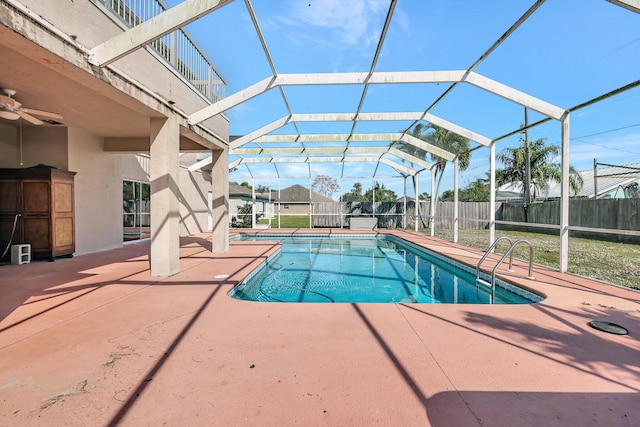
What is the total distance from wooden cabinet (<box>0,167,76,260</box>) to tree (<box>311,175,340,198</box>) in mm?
37443

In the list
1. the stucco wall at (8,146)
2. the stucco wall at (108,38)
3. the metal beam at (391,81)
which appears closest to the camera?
the stucco wall at (108,38)

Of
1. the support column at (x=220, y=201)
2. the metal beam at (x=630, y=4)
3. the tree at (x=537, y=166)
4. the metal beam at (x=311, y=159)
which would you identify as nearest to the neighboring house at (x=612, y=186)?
the tree at (x=537, y=166)

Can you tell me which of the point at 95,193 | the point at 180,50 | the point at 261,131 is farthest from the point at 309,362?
the point at 95,193

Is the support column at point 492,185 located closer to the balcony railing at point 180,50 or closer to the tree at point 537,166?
the balcony railing at point 180,50

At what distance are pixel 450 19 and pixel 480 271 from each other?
4.14 metres

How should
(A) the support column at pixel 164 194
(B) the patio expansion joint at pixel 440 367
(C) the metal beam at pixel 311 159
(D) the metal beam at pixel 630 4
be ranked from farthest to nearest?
(C) the metal beam at pixel 311 159 < (A) the support column at pixel 164 194 < (D) the metal beam at pixel 630 4 < (B) the patio expansion joint at pixel 440 367

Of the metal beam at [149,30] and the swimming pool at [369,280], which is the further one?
the swimming pool at [369,280]

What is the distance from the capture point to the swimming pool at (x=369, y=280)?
4.64 m

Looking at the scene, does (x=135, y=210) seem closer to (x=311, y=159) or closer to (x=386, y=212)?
(x=311, y=159)

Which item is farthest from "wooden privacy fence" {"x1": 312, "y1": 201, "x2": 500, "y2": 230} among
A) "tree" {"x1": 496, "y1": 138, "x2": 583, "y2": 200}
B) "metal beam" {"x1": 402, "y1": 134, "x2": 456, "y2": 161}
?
"metal beam" {"x1": 402, "y1": 134, "x2": 456, "y2": 161}

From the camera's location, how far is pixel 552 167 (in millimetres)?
17672

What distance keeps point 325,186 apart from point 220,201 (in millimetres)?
37476

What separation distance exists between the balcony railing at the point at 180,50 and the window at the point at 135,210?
412cm

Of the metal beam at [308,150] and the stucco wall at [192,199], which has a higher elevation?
the metal beam at [308,150]
